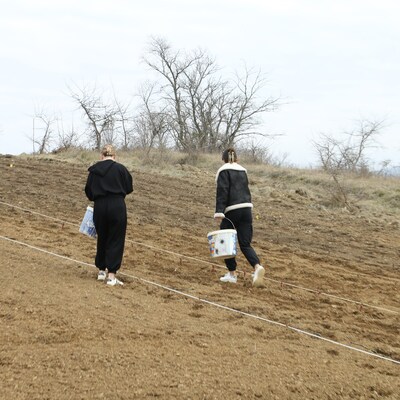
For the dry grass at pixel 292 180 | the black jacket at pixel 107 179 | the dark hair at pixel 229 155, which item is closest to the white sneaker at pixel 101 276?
the black jacket at pixel 107 179

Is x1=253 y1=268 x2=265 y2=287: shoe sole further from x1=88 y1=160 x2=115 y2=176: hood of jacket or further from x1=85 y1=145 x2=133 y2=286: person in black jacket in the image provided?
x1=88 y1=160 x2=115 y2=176: hood of jacket

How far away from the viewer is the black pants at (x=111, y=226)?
6.73m

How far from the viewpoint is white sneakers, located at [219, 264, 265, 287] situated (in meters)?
7.29

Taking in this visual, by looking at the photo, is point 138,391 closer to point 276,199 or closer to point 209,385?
point 209,385

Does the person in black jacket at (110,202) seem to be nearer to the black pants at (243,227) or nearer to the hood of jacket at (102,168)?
the hood of jacket at (102,168)

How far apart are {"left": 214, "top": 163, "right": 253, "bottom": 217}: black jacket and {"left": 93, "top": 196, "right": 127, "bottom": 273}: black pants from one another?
1256mm

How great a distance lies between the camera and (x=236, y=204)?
24.3 feet

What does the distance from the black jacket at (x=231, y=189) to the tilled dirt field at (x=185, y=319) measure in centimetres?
102

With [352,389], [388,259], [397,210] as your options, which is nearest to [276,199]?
→ [397,210]

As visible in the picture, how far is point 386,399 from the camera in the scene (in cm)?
420

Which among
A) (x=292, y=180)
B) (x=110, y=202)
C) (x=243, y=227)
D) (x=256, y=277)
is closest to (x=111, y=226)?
(x=110, y=202)

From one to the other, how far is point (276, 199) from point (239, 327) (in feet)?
40.8

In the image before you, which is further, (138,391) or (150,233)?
(150,233)

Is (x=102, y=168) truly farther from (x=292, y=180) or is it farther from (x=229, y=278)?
(x=292, y=180)
